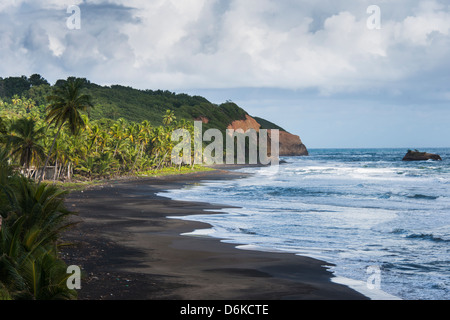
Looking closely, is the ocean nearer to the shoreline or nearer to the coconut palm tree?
the shoreline

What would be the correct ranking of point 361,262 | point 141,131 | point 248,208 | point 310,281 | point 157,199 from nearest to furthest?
1. point 310,281
2. point 361,262
3. point 248,208
4. point 157,199
5. point 141,131

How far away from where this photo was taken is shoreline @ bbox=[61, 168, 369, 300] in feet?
47.0

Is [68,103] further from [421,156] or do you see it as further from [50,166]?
[421,156]

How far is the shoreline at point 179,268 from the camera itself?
14.3 meters

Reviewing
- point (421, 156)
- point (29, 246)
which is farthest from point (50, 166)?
point (421, 156)

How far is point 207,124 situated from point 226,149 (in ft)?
76.3

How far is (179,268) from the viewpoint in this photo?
17688 millimetres

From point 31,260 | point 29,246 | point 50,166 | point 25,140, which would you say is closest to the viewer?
point 31,260

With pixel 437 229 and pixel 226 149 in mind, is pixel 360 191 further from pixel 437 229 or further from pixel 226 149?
pixel 226 149

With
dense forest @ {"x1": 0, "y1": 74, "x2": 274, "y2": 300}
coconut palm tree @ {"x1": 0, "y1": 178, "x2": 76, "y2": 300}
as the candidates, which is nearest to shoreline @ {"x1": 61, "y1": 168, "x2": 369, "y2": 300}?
dense forest @ {"x1": 0, "y1": 74, "x2": 274, "y2": 300}

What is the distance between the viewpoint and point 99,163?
Result: 70.3 m

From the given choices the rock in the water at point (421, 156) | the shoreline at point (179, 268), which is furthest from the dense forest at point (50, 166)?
the rock in the water at point (421, 156)

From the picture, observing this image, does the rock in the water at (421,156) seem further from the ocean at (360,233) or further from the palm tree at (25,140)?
the palm tree at (25,140)
